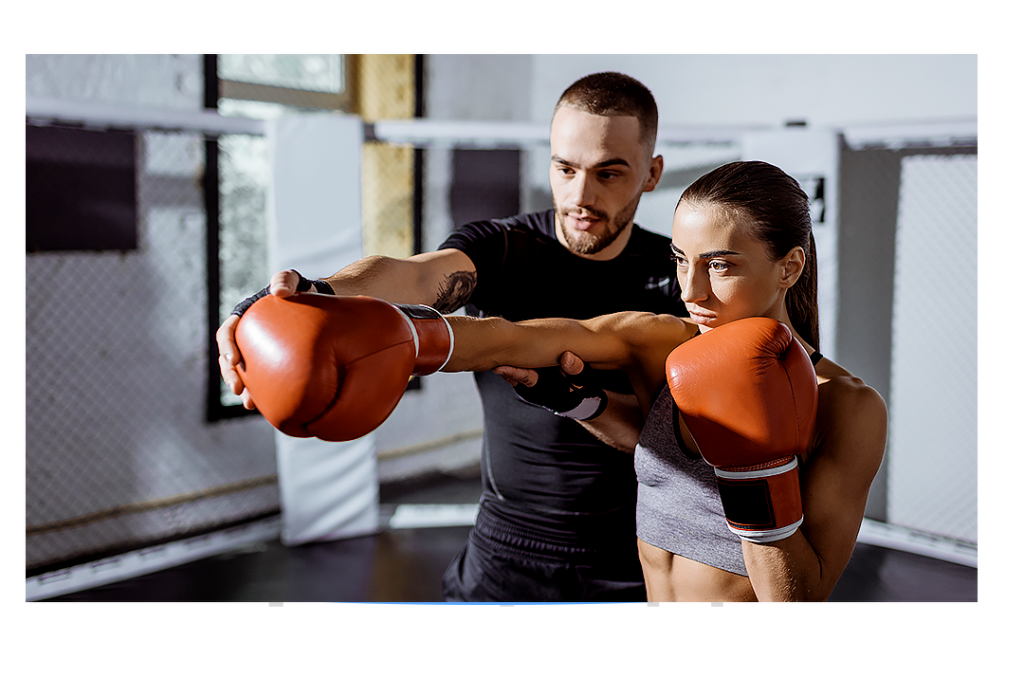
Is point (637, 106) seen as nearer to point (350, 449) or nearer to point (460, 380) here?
point (350, 449)

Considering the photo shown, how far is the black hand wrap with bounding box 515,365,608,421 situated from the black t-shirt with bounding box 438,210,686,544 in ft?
0.90

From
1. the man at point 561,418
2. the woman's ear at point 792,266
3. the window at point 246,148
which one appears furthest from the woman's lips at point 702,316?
the window at point 246,148

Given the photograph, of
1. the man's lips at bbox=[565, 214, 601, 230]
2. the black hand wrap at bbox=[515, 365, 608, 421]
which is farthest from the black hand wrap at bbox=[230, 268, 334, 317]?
the man's lips at bbox=[565, 214, 601, 230]

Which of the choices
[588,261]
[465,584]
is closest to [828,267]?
[588,261]

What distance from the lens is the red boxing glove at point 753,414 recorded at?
86 centimetres

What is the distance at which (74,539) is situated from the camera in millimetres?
2576

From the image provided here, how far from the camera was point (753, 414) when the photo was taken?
0.87 m

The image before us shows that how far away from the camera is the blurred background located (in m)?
2.50

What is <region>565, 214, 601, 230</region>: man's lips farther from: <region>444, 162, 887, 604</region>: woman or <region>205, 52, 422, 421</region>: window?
<region>205, 52, 422, 421</region>: window

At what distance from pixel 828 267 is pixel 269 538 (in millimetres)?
2563

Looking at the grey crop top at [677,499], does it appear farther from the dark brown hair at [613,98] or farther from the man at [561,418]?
the dark brown hair at [613,98]

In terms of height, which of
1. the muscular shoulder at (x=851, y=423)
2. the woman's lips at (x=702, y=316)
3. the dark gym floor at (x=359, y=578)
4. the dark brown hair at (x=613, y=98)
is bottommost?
the dark gym floor at (x=359, y=578)

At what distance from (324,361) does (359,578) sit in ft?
6.71

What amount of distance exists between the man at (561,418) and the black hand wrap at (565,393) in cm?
19
